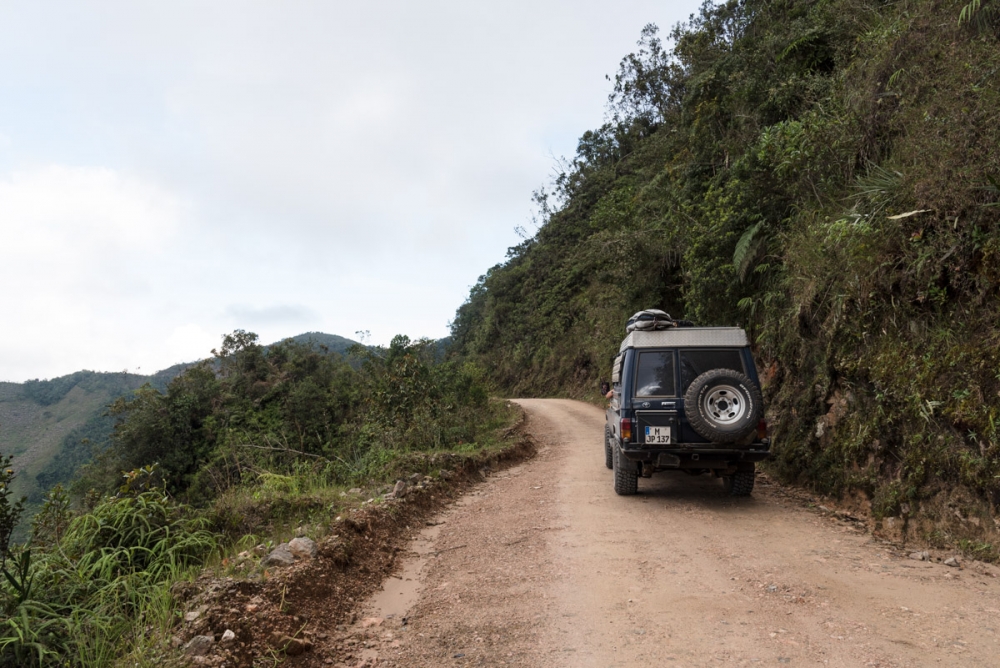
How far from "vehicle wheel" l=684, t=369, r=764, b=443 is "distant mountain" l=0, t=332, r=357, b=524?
42.8 m

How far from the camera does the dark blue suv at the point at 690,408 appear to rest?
723 centimetres

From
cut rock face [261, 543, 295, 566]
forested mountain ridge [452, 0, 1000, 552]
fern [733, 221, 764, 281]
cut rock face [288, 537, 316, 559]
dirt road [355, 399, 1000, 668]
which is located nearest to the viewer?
dirt road [355, 399, 1000, 668]

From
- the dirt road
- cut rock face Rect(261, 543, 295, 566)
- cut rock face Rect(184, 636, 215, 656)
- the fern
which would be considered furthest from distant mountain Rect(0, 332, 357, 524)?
cut rock face Rect(184, 636, 215, 656)

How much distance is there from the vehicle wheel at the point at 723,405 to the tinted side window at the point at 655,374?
0.47m

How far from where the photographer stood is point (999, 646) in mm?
3572

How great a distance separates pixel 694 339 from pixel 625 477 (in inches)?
83.6

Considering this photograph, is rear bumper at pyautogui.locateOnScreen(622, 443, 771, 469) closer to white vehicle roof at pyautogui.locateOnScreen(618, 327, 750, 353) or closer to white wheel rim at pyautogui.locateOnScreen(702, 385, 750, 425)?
white wheel rim at pyautogui.locateOnScreen(702, 385, 750, 425)

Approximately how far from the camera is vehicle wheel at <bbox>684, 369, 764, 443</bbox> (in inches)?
281

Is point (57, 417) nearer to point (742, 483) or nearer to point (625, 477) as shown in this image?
point (625, 477)

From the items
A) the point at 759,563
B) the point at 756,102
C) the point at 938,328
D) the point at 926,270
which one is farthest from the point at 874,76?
the point at 759,563

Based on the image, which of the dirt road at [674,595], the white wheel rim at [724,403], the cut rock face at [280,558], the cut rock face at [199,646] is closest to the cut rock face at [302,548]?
the cut rock face at [280,558]

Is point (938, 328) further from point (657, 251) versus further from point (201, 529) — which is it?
point (657, 251)

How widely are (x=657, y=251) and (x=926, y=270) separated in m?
13.8

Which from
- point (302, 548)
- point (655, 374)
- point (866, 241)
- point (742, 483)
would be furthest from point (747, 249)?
point (302, 548)
